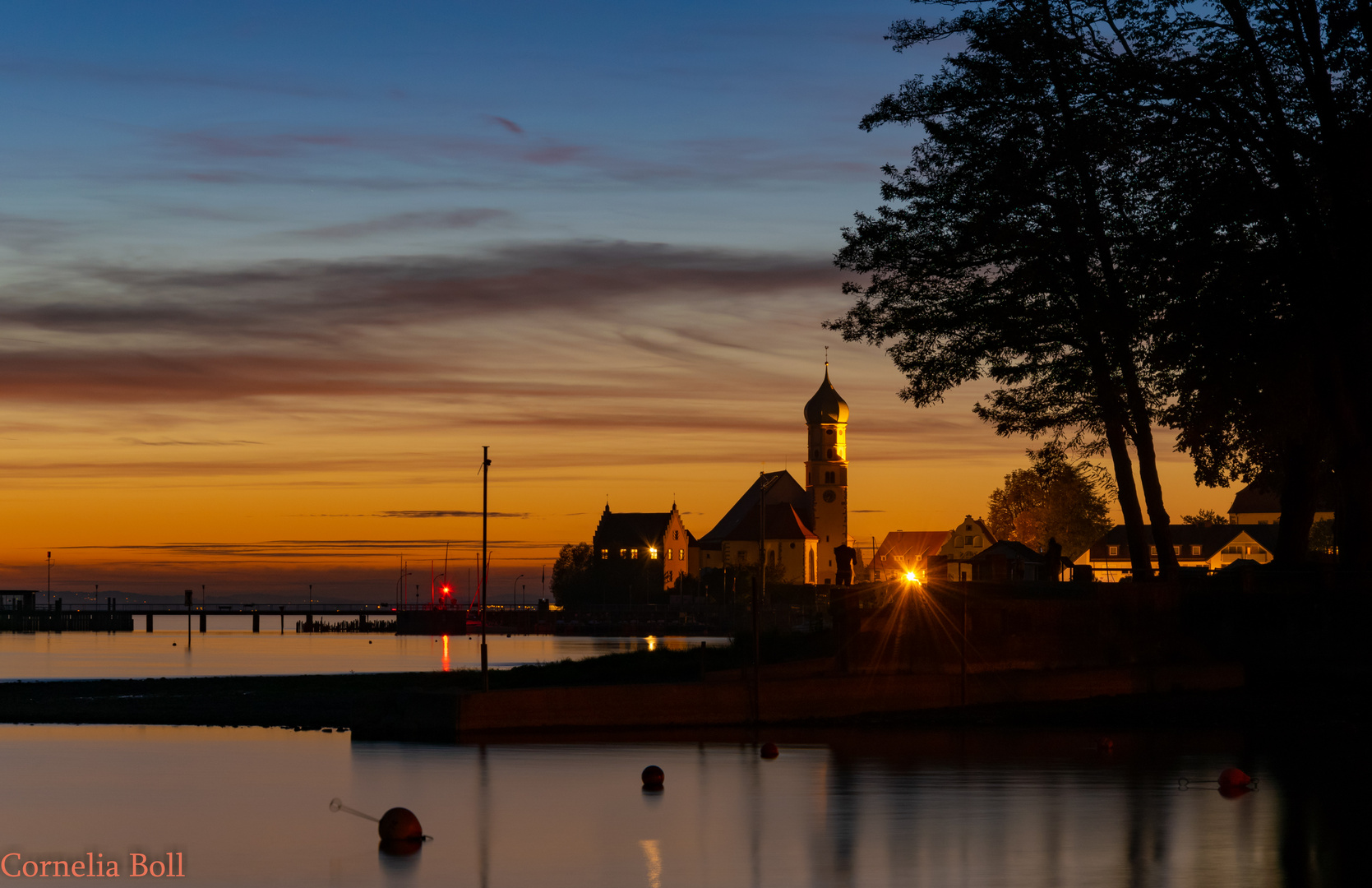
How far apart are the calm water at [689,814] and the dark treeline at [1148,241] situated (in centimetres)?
1085

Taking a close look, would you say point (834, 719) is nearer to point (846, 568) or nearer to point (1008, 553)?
point (846, 568)

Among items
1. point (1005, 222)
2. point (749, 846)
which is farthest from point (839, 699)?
point (749, 846)

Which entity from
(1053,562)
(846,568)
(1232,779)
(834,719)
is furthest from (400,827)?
(1053,562)

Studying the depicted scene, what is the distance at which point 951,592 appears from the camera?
127ft

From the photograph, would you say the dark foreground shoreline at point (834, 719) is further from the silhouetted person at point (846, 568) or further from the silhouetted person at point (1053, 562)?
the silhouetted person at point (1053, 562)

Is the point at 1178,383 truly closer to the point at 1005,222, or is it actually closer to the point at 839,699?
the point at 1005,222

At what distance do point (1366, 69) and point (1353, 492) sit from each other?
1022 centimetres

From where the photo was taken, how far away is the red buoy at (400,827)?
20719 millimetres

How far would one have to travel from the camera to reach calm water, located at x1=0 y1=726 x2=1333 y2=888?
1866cm

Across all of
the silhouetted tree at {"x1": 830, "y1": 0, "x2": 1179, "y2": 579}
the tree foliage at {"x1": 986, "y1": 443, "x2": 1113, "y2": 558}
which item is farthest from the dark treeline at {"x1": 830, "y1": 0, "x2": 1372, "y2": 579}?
the tree foliage at {"x1": 986, "y1": 443, "x2": 1113, "y2": 558}

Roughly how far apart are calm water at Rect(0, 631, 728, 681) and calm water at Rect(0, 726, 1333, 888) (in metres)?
46.8

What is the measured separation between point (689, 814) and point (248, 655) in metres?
115

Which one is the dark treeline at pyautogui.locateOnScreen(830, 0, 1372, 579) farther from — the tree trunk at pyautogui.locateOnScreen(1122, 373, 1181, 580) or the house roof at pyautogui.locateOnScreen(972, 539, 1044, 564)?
the house roof at pyautogui.locateOnScreen(972, 539, 1044, 564)

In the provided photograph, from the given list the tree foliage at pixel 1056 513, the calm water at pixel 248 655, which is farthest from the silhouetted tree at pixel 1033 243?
the tree foliage at pixel 1056 513
